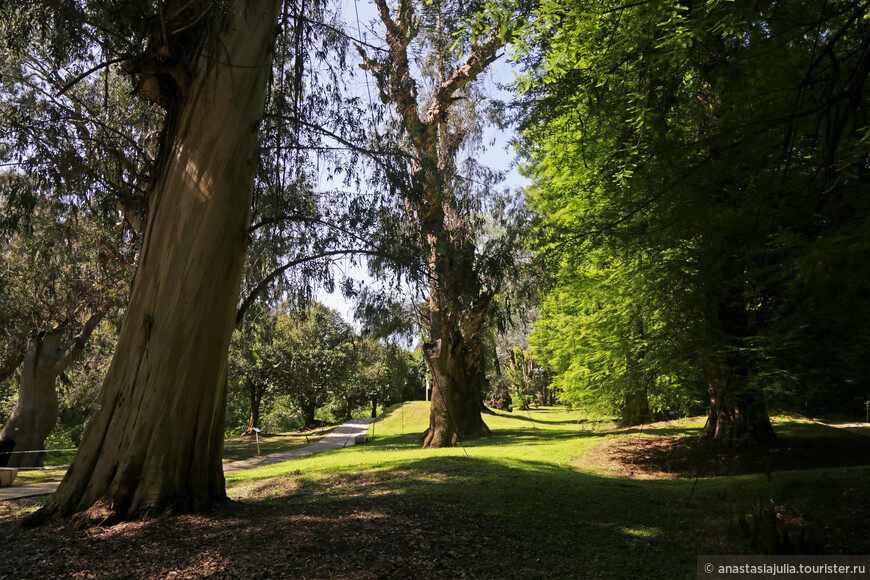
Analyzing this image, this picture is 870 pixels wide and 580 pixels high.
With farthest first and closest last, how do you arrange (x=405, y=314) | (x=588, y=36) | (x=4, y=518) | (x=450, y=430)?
(x=450, y=430)
(x=405, y=314)
(x=4, y=518)
(x=588, y=36)

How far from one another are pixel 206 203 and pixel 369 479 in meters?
5.08

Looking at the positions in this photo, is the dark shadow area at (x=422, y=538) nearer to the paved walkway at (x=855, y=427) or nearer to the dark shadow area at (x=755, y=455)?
the dark shadow area at (x=755, y=455)

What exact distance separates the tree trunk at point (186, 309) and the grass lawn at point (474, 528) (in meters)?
0.44

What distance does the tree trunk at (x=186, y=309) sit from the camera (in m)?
5.03

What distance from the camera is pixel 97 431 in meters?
5.22

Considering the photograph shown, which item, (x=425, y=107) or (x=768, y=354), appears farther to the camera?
(x=425, y=107)

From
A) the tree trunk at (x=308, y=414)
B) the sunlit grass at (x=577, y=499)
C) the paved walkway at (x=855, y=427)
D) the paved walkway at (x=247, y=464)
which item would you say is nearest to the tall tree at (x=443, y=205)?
the sunlit grass at (x=577, y=499)

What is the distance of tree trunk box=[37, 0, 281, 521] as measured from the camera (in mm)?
5031

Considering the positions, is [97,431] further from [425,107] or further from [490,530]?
[425,107]

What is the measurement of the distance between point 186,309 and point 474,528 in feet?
11.3

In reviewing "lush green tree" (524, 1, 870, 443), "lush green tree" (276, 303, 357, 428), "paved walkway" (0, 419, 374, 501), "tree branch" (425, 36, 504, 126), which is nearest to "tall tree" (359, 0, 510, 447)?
"tree branch" (425, 36, 504, 126)

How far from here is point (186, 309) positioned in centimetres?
520

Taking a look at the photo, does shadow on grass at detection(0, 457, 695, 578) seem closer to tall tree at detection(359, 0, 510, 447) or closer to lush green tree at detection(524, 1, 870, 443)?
lush green tree at detection(524, 1, 870, 443)

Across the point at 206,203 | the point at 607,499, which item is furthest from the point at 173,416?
the point at 607,499
